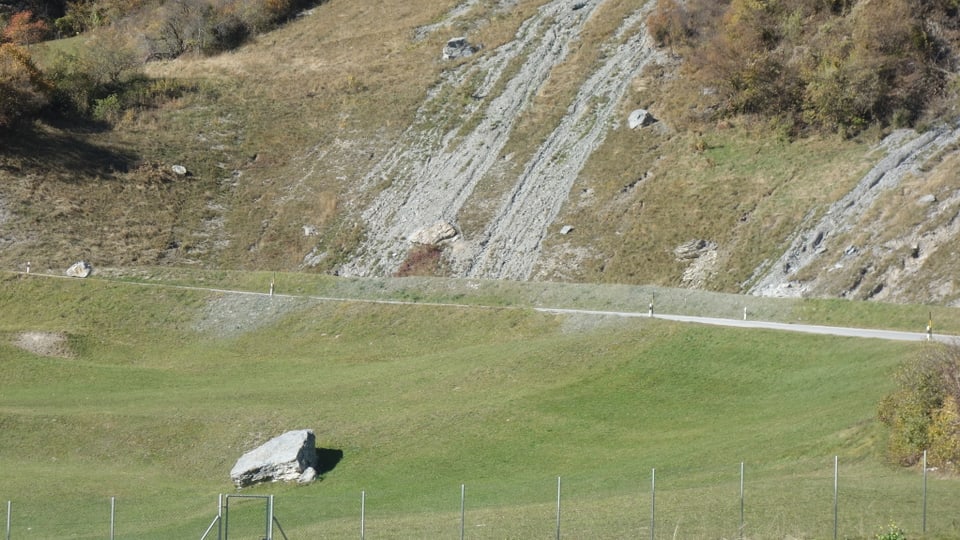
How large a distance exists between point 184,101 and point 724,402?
67873mm

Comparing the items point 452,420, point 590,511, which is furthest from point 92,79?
point 590,511

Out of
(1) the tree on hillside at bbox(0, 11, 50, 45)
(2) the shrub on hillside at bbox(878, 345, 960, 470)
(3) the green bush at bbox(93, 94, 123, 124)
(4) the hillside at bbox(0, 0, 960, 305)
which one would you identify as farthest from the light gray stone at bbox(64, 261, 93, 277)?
(1) the tree on hillside at bbox(0, 11, 50, 45)

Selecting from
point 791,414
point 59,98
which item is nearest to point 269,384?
point 791,414

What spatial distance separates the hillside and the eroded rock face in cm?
3008

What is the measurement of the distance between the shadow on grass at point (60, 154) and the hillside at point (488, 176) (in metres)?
0.22

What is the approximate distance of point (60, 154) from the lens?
8275cm

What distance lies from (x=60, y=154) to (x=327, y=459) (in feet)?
180

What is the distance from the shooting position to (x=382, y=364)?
164ft

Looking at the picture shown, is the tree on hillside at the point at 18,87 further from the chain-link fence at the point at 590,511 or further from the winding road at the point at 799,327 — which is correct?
the chain-link fence at the point at 590,511

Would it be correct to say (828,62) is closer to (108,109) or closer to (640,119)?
(640,119)

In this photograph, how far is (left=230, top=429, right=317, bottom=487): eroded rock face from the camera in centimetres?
3528

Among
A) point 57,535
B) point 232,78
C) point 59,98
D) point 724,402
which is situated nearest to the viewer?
point 57,535

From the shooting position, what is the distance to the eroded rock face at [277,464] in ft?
116

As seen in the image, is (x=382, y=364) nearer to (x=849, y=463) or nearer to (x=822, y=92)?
(x=849, y=463)
